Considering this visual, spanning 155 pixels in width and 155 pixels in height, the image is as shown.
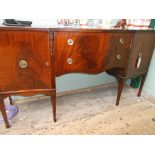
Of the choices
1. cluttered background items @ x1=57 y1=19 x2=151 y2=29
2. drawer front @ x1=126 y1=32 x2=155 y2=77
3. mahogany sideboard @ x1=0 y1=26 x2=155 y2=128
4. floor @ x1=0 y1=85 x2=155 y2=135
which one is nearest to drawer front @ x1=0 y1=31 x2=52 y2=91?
mahogany sideboard @ x1=0 y1=26 x2=155 y2=128

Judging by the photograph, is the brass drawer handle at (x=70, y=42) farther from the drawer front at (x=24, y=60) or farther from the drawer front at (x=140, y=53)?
the drawer front at (x=140, y=53)

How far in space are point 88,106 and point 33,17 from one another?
101 centimetres

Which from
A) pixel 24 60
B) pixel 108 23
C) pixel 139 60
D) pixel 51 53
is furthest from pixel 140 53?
pixel 24 60

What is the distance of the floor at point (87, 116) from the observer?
133 cm

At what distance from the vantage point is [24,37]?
1010 mm

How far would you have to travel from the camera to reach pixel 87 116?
1.50m

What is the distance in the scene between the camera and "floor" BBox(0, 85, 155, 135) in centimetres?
133

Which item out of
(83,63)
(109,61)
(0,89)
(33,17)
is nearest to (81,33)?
(83,63)

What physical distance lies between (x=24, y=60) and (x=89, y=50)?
1.60 feet

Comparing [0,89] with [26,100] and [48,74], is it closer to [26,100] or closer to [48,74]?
[48,74]

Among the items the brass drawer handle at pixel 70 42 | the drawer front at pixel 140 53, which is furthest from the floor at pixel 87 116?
the brass drawer handle at pixel 70 42

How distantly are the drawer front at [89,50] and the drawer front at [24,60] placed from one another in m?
0.10

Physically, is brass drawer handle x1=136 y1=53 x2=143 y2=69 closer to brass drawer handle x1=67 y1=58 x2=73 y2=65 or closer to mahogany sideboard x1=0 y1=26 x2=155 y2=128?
mahogany sideboard x1=0 y1=26 x2=155 y2=128

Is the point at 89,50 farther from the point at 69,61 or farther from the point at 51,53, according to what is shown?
the point at 51,53
